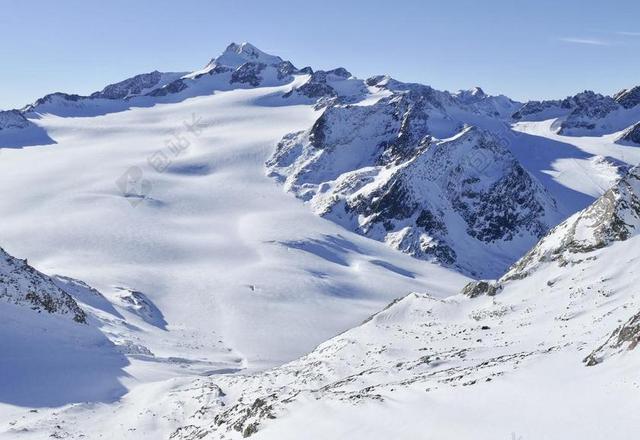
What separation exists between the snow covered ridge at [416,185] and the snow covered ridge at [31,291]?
79482mm

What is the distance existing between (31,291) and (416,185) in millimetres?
98383

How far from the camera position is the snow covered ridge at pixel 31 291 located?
157 feet

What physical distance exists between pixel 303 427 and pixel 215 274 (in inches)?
2778

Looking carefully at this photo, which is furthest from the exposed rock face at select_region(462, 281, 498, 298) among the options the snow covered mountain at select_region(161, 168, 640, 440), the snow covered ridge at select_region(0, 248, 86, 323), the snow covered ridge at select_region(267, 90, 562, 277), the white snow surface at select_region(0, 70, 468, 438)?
the snow covered ridge at select_region(267, 90, 562, 277)

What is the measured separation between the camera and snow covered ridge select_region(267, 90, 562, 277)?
422 ft

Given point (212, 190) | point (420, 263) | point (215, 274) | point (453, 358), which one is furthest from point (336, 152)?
point (453, 358)

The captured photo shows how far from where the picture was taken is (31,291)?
49219 millimetres

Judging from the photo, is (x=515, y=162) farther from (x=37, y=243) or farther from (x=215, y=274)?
(x=37, y=243)

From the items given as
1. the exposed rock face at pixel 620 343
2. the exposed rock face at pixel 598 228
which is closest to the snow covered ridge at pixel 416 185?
the exposed rock face at pixel 598 228

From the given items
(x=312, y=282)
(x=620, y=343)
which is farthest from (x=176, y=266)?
(x=620, y=343)

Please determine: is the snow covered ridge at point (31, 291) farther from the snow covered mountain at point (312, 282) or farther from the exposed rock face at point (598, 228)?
the exposed rock face at point (598, 228)

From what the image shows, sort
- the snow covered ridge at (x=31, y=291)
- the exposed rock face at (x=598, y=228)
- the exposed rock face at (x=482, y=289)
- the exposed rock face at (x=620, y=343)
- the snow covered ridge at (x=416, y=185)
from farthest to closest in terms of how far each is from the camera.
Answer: the snow covered ridge at (x=416, y=185), the snow covered ridge at (x=31, y=291), the exposed rock face at (x=482, y=289), the exposed rock face at (x=598, y=228), the exposed rock face at (x=620, y=343)

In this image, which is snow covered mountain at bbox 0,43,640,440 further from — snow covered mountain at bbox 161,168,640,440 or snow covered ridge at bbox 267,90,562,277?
snow covered ridge at bbox 267,90,562,277

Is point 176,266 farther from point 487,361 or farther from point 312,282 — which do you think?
point 487,361
